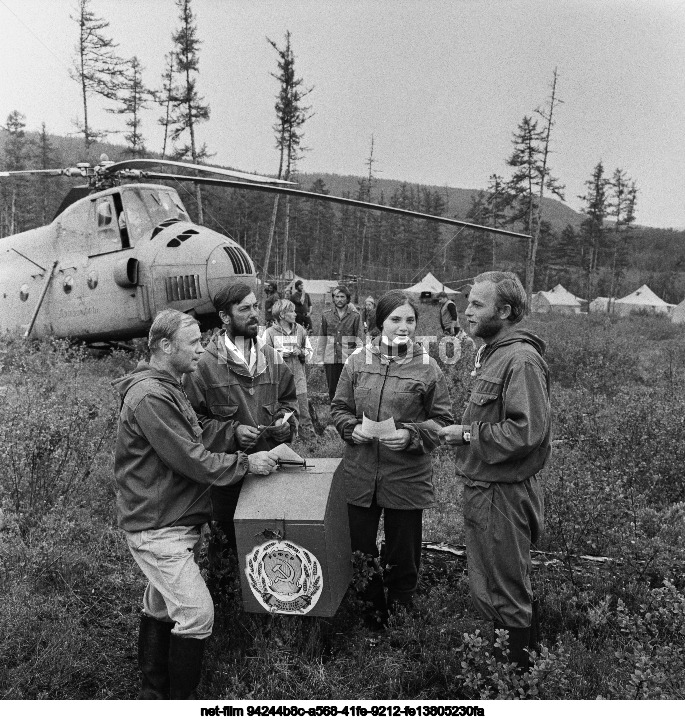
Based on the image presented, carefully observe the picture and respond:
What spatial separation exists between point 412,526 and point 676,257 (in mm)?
68143

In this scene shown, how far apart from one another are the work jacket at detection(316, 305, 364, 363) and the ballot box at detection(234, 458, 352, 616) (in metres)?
6.24

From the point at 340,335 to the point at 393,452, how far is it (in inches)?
231

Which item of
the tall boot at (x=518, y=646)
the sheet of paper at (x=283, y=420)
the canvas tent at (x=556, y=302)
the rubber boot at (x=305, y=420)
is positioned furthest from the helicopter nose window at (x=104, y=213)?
the canvas tent at (x=556, y=302)

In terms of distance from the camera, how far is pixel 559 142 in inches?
642

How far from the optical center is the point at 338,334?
366 inches

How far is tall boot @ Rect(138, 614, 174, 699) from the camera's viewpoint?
2799 mm

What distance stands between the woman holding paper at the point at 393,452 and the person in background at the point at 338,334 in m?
5.45

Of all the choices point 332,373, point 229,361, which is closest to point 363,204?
point 229,361

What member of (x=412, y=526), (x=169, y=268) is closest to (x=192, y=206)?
(x=169, y=268)

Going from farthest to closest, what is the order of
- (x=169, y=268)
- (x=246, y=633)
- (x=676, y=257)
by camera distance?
(x=676, y=257), (x=169, y=268), (x=246, y=633)

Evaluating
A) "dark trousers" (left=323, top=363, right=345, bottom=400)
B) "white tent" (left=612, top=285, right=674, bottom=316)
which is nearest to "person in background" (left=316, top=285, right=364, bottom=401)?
"dark trousers" (left=323, top=363, right=345, bottom=400)

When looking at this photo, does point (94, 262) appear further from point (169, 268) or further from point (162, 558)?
point (162, 558)

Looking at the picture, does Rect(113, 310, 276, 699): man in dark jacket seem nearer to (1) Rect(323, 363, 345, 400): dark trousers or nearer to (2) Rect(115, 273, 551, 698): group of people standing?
(2) Rect(115, 273, 551, 698): group of people standing

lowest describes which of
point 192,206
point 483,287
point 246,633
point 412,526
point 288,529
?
point 246,633
